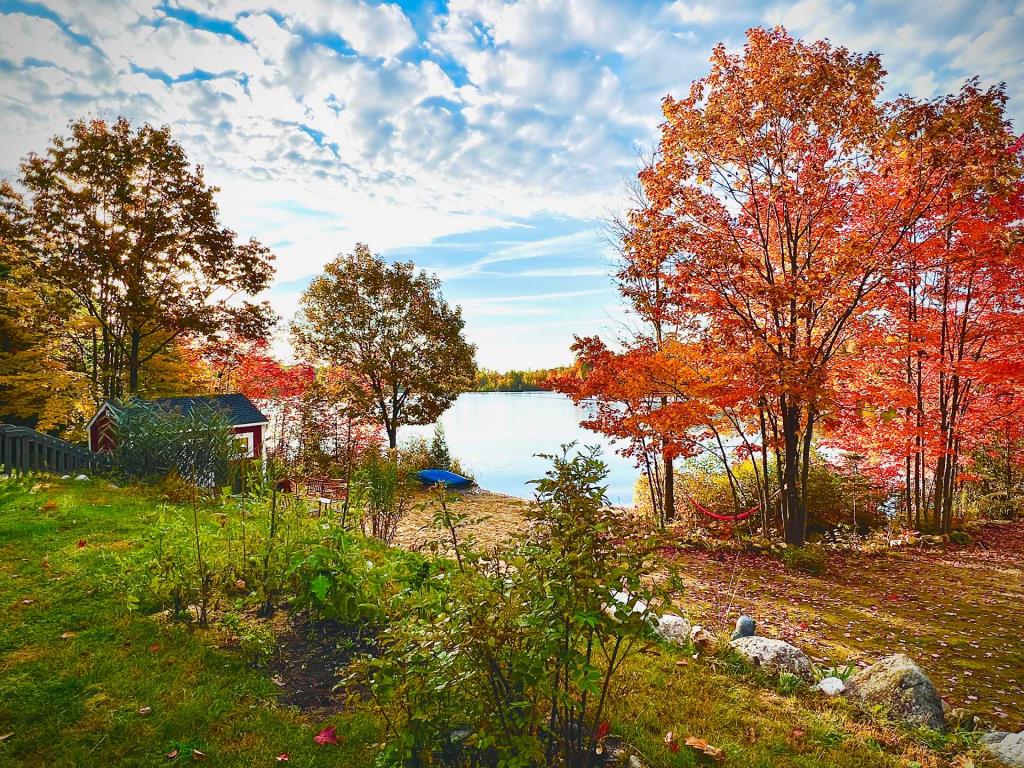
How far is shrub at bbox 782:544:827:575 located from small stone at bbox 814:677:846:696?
4.63 meters

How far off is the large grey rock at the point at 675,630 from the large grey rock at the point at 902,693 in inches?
53.0

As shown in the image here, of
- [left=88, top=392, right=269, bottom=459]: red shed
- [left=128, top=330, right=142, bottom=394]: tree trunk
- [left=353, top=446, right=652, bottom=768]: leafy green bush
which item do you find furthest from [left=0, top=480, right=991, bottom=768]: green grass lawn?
[left=128, top=330, right=142, bottom=394]: tree trunk

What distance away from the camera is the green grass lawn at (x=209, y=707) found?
9.43ft

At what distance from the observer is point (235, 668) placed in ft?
11.9

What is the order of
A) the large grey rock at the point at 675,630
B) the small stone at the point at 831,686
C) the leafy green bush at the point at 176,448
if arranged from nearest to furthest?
1. the small stone at the point at 831,686
2. the large grey rock at the point at 675,630
3. the leafy green bush at the point at 176,448

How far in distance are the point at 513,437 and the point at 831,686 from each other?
32.6m

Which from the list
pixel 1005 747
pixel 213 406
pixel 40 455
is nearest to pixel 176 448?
pixel 40 455

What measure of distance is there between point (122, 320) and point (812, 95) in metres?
18.4

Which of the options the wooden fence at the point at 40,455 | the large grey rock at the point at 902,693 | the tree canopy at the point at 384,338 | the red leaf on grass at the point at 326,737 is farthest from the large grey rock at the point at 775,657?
the tree canopy at the point at 384,338

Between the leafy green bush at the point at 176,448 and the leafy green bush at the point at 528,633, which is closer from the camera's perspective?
the leafy green bush at the point at 528,633

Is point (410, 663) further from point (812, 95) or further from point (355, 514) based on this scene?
point (812, 95)

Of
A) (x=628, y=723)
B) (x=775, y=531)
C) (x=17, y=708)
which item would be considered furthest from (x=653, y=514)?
(x=17, y=708)

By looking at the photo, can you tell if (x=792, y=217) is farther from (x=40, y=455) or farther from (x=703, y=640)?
(x=40, y=455)

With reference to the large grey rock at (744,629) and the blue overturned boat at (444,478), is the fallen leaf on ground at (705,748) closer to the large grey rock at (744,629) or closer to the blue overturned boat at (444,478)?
the large grey rock at (744,629)
